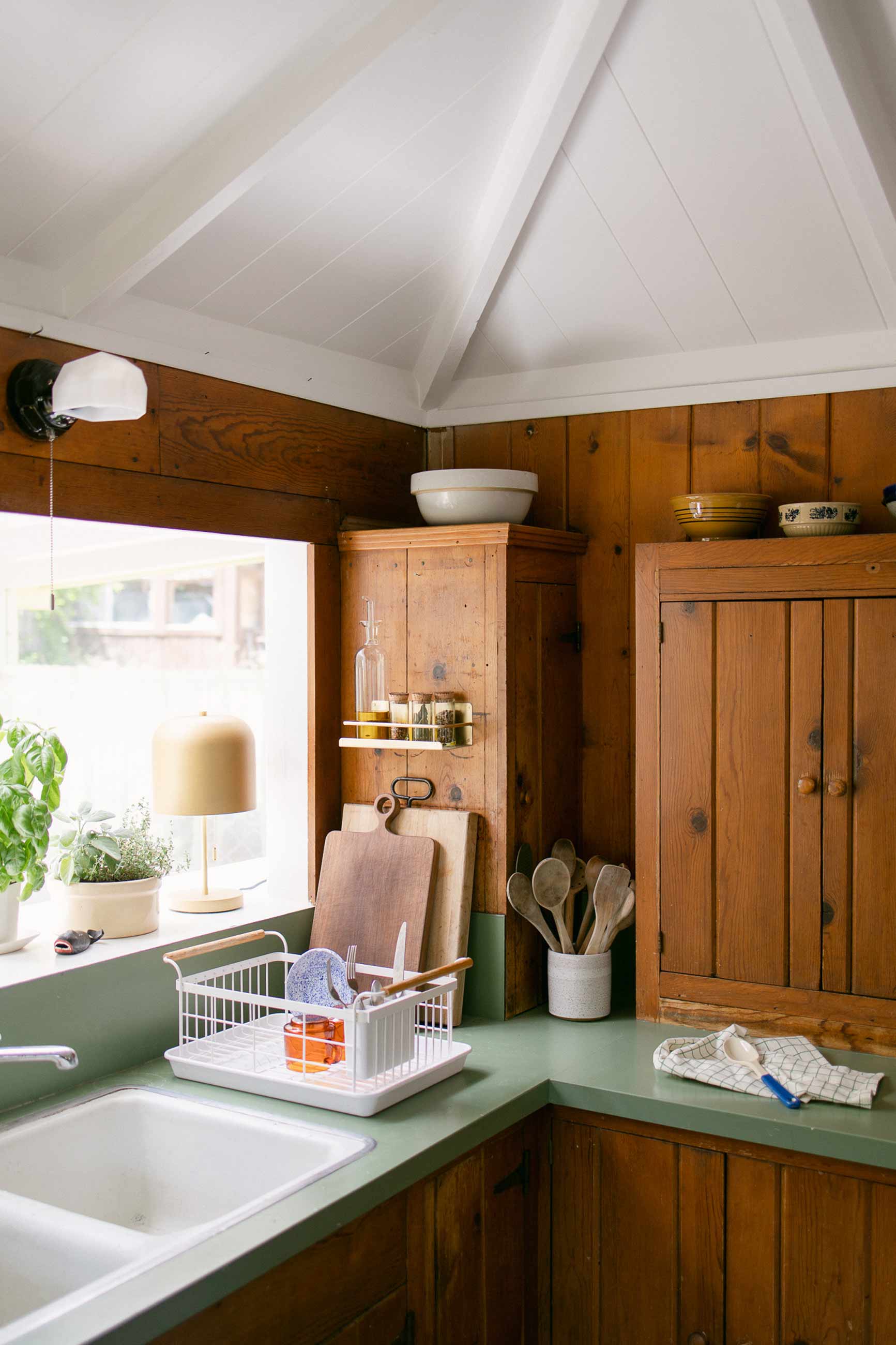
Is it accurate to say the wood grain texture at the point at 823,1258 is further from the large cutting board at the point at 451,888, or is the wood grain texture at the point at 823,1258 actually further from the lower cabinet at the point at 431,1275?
the large cutting board at the point at 451,888

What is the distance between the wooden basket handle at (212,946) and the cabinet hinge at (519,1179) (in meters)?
0.68

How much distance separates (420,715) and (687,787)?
600mm

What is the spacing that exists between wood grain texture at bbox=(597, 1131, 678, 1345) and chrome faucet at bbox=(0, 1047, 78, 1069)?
1.03 metres

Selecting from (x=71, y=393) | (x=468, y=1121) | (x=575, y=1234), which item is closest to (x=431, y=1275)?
(x=468, y=1121)

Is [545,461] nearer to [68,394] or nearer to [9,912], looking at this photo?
[68,394]

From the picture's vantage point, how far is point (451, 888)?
2586 mm

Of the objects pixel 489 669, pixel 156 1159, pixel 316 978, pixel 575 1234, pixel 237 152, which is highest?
pixel 237 152

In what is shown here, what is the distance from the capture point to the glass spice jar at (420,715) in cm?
259

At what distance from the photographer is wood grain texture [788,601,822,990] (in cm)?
234

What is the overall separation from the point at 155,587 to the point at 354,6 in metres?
8.40

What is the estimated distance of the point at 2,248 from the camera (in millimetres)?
1994

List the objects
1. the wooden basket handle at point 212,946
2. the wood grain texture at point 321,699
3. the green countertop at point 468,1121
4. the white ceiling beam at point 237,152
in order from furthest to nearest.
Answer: the wood grain texture at point 321,699 < the wooden basket handle at point 212,946 < the white ceiling beam at point 237,152 < the green countertop at point 468,1121

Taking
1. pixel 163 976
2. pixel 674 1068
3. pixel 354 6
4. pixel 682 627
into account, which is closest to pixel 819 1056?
pixel 674 1068

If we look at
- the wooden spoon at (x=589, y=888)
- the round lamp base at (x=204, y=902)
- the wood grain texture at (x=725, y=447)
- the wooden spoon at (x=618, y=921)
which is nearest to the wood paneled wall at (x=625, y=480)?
the wood grain texture at (x=725, y=447)
